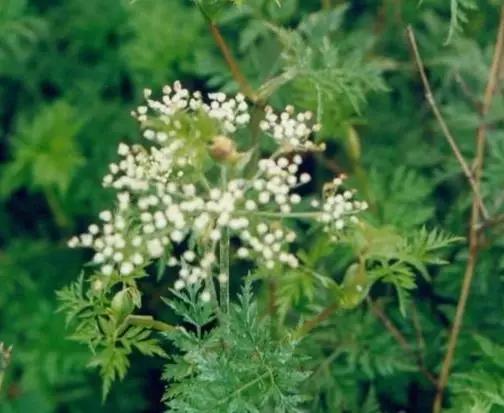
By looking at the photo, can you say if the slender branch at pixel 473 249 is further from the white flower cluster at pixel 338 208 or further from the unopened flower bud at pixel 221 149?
the unopened flower bud at pixel 221 149

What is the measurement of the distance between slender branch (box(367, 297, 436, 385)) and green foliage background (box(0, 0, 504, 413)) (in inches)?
0.7

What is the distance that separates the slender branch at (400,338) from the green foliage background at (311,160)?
0.06 ft

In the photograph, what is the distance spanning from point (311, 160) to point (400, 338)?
0.63 meters

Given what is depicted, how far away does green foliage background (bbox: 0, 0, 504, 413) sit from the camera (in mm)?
1915

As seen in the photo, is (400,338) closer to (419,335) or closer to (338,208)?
(419,335)

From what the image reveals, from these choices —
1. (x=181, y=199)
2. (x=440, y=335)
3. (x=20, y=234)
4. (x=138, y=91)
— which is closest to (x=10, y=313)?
(x=20, y=234)

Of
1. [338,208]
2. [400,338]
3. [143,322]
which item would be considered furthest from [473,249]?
[143,322]

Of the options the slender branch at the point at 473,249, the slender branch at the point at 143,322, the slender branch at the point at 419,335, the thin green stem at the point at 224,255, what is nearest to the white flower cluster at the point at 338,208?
the thin green stem at the point at 224,255

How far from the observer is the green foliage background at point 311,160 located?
1.92 m

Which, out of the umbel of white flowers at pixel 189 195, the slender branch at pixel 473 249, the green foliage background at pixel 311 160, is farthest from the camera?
the green foliage background at pixel 311 160

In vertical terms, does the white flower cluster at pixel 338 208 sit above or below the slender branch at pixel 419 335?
above

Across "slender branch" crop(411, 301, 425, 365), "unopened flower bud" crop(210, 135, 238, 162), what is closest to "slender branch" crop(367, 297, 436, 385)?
"slender branch" crop(411, 301, 425, 365)

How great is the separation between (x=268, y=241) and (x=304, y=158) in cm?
109

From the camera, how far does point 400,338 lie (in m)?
1.89
